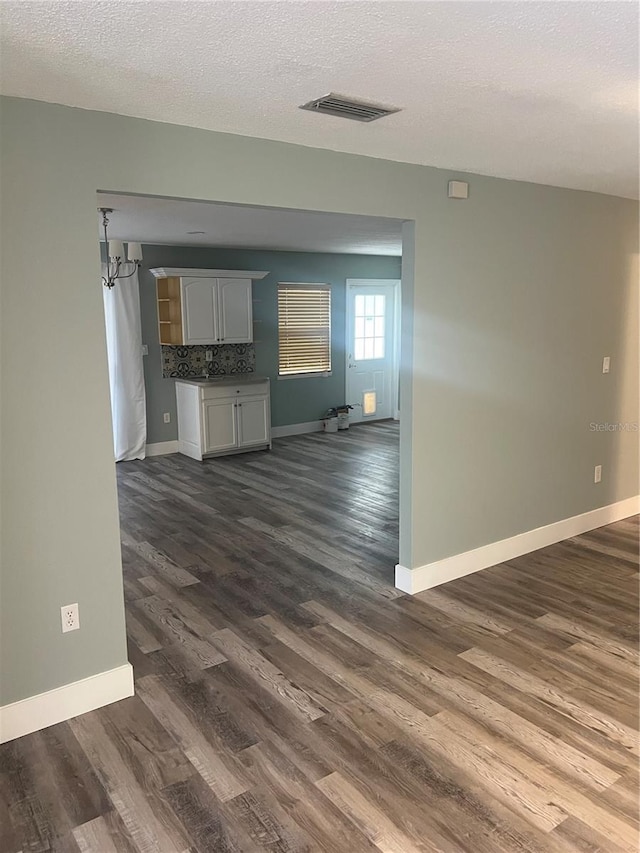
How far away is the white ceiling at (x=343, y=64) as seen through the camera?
162 cm

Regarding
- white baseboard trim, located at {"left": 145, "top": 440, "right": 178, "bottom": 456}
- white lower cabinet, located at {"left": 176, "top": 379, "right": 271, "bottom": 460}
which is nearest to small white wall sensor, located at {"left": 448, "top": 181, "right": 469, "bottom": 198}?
white lower cabinet, located at {"left": 176, "top": 379, "right": 271, "bottom": 460}

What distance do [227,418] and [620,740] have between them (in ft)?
17.9

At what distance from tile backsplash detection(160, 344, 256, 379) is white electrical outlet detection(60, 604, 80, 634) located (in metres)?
5.17

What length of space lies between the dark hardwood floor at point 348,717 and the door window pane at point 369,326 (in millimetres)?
5155

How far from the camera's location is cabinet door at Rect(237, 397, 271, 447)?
7.46 m

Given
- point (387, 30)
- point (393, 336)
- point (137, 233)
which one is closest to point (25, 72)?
point (387, 30)

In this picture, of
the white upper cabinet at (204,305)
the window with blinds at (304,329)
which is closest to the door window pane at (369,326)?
the window with blinds at (304,329)

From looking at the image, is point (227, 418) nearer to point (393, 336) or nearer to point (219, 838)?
point (393, 336)

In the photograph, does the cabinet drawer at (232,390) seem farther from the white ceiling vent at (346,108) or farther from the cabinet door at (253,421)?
the white ceiling vent at (346,108)

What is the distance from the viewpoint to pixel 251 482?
20.7 feet

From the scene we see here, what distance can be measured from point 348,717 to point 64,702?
114cm

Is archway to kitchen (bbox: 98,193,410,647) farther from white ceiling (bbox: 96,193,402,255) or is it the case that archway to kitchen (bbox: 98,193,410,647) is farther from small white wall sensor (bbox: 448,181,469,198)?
small white wall sensor (bbox: 448,181,469,198)

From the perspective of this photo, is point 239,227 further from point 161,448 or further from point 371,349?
point 371,349

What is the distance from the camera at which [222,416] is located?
7.28 metres
